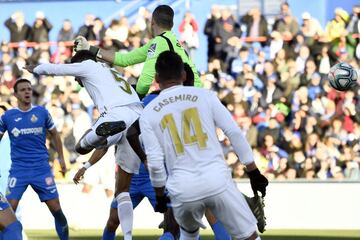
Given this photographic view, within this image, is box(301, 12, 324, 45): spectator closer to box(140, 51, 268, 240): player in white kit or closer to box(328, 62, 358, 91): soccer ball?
box(328, 62, 358, 91): soccer ball

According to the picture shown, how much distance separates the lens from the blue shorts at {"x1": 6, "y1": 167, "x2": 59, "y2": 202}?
523 inches

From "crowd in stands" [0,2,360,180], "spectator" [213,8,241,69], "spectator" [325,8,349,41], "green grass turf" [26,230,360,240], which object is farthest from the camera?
"spectator" [213,8,241,69]

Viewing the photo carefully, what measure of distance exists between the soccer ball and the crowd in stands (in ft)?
22.8

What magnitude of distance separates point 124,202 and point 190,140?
11.3 feet

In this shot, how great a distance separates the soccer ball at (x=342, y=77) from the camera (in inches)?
468

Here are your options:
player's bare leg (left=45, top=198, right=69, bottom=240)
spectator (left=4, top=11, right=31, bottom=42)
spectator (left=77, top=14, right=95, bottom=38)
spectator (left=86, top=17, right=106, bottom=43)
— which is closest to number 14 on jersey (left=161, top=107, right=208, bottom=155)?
player's bare leg (left=45, top=198, right=69, bottom=240)

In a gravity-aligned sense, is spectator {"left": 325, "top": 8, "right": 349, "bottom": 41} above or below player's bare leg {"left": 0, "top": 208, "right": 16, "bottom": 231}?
above

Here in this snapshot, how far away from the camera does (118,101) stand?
1084 centimetres

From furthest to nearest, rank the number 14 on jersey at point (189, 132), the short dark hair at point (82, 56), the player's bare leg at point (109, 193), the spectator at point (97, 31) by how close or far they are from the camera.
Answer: the spectator at point (97, 31), the player's bare leg at point (109, 193), the short dark hair at point (82, 56), the number 14 on jersey at point (189, 132)

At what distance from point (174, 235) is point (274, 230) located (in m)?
7.31

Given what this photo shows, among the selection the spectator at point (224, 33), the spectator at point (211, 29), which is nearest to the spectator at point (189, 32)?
the spectator at point (211, 29)

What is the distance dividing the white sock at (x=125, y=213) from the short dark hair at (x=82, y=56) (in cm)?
153

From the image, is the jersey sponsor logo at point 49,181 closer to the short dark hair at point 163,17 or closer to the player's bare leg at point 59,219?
the player's bare leg at point 59,219

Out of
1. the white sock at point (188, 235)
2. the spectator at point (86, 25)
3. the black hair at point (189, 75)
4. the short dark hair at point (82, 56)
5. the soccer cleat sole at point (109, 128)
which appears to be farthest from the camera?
the spectator at point (86, 25)
